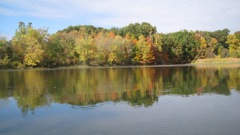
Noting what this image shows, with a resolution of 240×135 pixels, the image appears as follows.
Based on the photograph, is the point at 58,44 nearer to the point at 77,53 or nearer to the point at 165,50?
the point at 77,53

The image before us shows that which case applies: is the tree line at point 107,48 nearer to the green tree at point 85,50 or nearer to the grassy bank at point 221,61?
the green tree at point 85,50

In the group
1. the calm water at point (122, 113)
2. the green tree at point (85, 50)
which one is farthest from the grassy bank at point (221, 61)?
the calm water at point (122, 113)

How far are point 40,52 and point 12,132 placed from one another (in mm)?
60327

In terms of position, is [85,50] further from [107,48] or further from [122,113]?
[122,113]

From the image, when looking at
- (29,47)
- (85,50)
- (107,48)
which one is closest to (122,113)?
(29,47)

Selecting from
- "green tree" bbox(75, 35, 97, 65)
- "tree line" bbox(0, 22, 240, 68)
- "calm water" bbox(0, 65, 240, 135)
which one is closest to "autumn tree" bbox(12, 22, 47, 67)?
"tree line" bbox(0, 22, 240, 68)

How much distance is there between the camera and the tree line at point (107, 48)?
71.6 meters

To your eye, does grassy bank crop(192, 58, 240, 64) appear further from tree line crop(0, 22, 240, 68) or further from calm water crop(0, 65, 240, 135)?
calm water crop(0, 65, 240, 135)

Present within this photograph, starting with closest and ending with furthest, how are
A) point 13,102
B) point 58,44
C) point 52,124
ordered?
1. point 52,124
2. point 13,102
3. point 58,44

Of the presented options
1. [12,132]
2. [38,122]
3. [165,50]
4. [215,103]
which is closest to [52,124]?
[38,122]

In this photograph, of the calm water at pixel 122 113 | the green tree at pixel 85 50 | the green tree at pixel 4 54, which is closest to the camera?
the calm water at pixel 122 113

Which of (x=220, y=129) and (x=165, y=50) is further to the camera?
(x=165, y=50)

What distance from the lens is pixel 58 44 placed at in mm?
79125

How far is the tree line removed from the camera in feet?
235
